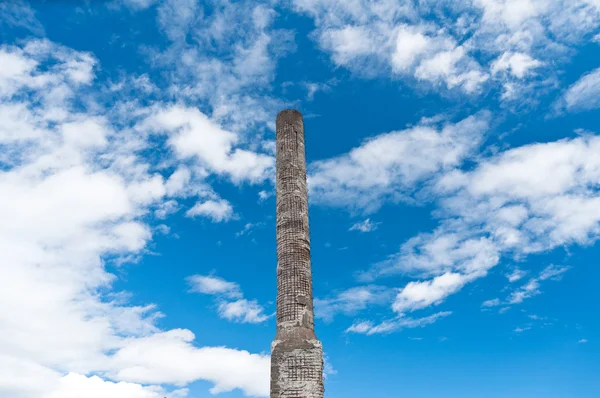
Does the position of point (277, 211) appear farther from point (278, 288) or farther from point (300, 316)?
point (300, 316)

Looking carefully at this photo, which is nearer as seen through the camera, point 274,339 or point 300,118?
point 274,339

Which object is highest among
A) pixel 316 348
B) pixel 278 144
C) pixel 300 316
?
pixel 278 144

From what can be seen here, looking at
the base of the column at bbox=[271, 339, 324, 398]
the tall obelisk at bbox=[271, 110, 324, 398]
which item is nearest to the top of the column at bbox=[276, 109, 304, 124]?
the tall obelisk at bbox=[271, 110, 324, 398]

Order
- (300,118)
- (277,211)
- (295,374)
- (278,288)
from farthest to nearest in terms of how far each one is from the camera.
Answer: (300,118), (277,211), (278,288), (295,374)

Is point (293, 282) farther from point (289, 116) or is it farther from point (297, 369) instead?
point (289, 116)

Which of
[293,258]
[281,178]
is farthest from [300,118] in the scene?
[293,258]

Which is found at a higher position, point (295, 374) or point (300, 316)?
point (300, 316)

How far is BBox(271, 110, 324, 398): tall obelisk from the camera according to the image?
42.0 ft

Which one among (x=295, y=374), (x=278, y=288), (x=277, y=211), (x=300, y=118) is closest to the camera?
(x=295, y=374)

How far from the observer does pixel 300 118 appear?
16.3 meters

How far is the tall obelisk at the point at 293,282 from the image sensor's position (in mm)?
12805

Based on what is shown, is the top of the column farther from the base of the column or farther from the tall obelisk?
the base of the column

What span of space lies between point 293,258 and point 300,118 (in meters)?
4.59

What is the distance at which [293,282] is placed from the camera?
13.9m
